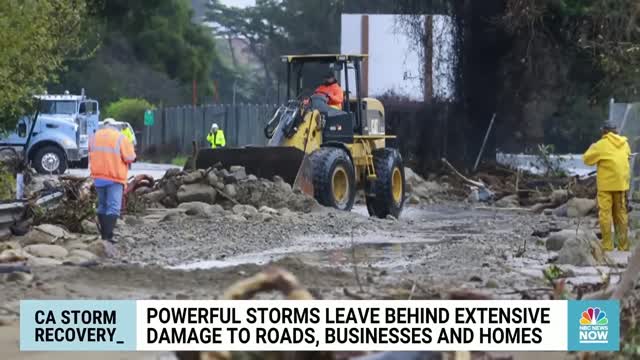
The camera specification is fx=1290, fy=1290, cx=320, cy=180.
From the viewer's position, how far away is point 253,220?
61.9 ft

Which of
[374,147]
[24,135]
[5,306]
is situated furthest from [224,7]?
[5,306]

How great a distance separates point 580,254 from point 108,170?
18.2 feet

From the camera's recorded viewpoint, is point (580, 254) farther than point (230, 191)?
No

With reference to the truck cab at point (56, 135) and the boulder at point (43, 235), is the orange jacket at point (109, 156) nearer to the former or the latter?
the boulder at point (43, 235)

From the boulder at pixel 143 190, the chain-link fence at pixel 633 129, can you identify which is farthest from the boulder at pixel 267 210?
the chain-link fence at pixel 633 129

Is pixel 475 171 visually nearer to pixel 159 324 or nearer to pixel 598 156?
pixel 598 156

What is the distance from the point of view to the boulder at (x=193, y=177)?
68.0ft

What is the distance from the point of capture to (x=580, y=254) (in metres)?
13.8

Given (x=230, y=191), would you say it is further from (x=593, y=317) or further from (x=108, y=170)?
(x=593, y=317)

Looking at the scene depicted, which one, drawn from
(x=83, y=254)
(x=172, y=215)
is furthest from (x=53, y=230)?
(x=172, y=215)

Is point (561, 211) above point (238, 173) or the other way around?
the other way around

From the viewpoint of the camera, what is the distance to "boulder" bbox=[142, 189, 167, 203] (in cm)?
2080

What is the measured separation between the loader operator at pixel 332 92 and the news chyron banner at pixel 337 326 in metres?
13.9

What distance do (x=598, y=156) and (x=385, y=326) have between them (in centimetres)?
989
